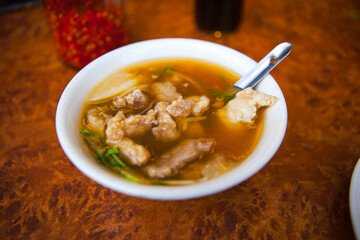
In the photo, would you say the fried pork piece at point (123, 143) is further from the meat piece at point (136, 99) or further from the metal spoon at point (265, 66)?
the metal spoon at point (265, 66)

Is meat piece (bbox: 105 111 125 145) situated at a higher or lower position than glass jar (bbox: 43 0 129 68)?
lower

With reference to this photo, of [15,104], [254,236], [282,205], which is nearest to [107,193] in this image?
[254,236]

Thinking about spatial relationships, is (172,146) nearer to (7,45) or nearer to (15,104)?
(15,104)

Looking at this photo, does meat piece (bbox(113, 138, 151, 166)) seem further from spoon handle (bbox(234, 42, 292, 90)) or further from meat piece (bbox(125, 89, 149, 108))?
spoon handle (bbox(234, 42, 292, 90))

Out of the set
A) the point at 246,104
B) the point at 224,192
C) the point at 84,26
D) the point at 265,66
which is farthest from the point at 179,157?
the point at 84,26

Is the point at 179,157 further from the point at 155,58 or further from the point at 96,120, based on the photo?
the point at 155,58

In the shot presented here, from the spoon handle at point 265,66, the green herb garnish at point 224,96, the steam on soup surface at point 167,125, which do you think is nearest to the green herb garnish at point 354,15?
the spoon handle at point 265,66

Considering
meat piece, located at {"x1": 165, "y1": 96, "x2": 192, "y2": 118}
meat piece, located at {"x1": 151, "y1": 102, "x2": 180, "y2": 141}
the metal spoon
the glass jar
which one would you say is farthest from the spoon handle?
the glass jar
